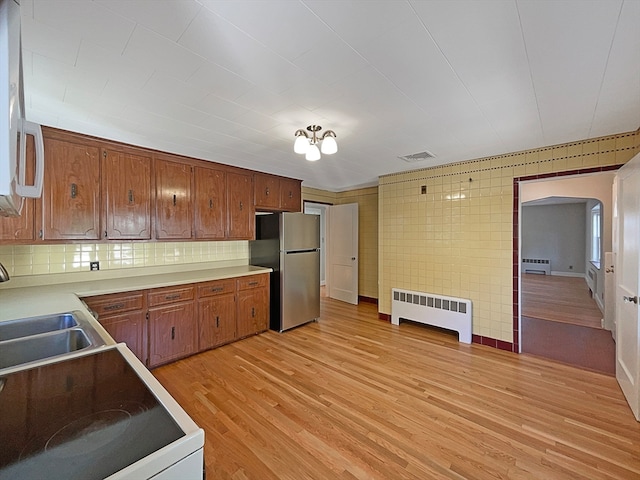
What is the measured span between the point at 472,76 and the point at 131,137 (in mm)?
2890

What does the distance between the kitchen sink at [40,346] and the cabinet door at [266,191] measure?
9.35 feet

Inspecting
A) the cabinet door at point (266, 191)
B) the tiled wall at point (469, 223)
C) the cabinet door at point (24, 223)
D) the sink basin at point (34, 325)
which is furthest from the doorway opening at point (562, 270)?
the cabinet door at point (24, 223)

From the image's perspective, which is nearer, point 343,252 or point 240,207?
point 240,207

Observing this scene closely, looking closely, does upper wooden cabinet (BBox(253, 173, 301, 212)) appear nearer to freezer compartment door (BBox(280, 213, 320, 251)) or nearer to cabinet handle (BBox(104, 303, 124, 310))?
freezer compartment door (BBox(280, 213, 320, 251))

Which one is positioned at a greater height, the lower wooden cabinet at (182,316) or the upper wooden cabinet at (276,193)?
the upper wooden cabinet at (276,193)

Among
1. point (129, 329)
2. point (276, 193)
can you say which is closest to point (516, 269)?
point (276, 193)

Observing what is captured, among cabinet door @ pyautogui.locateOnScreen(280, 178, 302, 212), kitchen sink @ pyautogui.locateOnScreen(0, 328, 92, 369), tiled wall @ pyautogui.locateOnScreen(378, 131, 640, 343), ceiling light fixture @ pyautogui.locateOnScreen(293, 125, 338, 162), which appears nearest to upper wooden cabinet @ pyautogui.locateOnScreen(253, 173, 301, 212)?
cabinet door @ pyautogui.locateOnScreen(280, 178, 302, 212)

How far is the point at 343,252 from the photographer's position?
5523 mm

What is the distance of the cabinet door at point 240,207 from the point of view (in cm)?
366

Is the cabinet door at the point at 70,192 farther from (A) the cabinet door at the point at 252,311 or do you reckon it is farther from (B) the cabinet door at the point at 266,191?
(B) the cabinet door at the point at 266,191

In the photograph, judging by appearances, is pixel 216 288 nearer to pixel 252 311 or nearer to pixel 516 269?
pixel 252 311

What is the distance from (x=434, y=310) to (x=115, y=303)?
3658 mm

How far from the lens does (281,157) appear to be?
3277 mm

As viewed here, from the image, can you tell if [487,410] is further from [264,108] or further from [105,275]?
[105,275]
